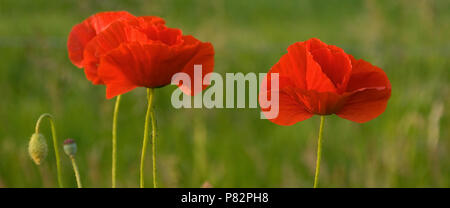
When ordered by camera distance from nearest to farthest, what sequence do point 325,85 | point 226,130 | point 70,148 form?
point 325,85
point 70,148
point 226,130

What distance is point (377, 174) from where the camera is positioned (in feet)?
5.36

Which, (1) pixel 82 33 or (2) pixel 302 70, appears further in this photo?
(1) pixel 82 33

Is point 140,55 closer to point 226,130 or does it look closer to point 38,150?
point 38,150

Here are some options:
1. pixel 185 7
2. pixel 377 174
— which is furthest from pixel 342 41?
pixel 377 174

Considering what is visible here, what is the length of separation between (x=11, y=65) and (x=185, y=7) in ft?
11.4

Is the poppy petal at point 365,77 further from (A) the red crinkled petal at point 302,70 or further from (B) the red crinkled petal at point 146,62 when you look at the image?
(B) the red crinkled petal at point 146,62

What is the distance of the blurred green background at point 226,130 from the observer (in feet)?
5.46

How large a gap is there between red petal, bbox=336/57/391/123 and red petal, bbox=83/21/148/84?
23cm

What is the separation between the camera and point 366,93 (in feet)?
2.22

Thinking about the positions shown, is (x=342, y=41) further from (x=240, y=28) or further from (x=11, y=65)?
(x=11, y=65)

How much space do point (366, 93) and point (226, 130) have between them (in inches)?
65.1

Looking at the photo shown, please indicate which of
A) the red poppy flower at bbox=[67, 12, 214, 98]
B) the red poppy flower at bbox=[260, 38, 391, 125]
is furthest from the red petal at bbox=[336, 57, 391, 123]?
the red poppy flower at bbox=[67, 12, 214, 98]

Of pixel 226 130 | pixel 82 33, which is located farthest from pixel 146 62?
pixel 226 130

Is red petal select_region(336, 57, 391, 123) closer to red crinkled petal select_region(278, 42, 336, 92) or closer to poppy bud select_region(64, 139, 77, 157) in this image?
red crinkled petal select_region(278, 42, 336, 92)
